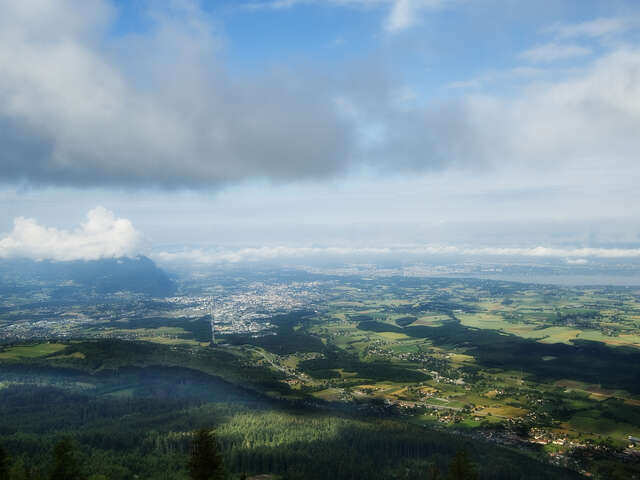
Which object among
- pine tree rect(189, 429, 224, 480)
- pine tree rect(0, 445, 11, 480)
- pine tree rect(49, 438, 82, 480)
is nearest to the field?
pine tree rect(49, 438, 82, 480)

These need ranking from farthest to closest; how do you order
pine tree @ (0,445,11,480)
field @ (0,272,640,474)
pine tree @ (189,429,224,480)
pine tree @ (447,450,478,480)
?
field @ (0,272,640,474), pine tree @ (0,445,11,480), pine tree @ (447,450,478,480), pine tree @ (189,429,224,480)

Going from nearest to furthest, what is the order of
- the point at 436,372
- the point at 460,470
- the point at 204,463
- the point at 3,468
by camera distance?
the point at 204,463 < the point at 460,470 < the point at 3,468 < the point at 436,372

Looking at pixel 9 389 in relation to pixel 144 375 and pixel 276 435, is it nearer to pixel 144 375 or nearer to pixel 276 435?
pixel 144 375

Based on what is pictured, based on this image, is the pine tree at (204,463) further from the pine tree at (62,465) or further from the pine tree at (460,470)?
the pine tree at (460,470)

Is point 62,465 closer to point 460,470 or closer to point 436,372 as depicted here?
point 460,470

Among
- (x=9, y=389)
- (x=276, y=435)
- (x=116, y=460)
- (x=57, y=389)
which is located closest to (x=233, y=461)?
(x=276, y=435)

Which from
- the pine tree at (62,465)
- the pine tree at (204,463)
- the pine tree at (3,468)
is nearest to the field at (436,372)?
the pine tree at (62,465)

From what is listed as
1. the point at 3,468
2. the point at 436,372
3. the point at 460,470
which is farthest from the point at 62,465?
the point at 436,372

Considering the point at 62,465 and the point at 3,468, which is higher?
the point at 62,465

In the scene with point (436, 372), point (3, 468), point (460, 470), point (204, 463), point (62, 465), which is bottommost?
point (436, 372)

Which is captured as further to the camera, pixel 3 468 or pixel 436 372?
pixel 436 372

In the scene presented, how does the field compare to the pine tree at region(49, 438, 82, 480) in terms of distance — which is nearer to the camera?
the pine tree at region(49, 438, 82, 480)

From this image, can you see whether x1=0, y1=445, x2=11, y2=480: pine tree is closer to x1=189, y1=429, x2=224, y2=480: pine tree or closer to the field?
x1=189, y1=429, x2=224, y2=480: pine tree
